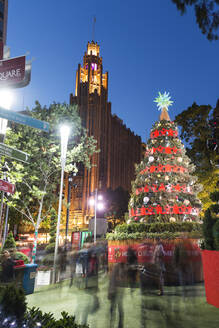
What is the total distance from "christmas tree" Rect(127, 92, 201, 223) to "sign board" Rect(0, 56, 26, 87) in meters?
14.8

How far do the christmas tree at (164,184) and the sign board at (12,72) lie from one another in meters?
14.8

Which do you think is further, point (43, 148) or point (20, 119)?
point (43, 148)

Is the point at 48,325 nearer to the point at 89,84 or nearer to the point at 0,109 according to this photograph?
the point at 0,109

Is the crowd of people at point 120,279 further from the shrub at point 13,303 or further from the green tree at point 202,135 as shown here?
the green tree at point 202,135

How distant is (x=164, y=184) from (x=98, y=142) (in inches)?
2682

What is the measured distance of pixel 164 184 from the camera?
1892 centimetres

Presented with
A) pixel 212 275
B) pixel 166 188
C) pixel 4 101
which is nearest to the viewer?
pixel 4 101

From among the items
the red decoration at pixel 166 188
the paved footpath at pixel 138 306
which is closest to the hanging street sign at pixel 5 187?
the paved footpath at pixel 138 306

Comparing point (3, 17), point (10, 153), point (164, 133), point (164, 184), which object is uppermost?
point (3, 17)

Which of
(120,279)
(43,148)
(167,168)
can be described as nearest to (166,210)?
(167,168)

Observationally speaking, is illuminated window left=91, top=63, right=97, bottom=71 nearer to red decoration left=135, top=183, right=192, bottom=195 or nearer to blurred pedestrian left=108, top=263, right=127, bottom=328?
red decoration left=135, top=183, right=192, bottom=195

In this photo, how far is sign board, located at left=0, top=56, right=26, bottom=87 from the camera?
18.4ft

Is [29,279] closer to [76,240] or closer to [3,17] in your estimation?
[76,240]

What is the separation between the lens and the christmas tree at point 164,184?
18.5m
